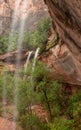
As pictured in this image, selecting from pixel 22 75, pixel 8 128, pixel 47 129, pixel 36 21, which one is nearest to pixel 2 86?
pixel 22 75

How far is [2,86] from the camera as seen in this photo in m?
29.9

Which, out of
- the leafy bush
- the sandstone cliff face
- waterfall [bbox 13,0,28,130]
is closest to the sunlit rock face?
waterfall [bbox 13,0,28,130]

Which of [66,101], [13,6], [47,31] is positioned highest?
[13,6]

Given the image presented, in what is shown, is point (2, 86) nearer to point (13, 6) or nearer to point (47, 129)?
point (47, 129)

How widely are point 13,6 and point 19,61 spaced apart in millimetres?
14221

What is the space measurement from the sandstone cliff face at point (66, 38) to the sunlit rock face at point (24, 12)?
1421 cm

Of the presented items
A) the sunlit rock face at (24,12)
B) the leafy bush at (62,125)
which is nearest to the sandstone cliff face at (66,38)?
the leafy bush at (62,125)

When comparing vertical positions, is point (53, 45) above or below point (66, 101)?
above

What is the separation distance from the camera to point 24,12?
4441cm

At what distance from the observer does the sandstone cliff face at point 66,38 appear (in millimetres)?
12682

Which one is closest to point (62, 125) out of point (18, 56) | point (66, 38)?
point (66, 38)

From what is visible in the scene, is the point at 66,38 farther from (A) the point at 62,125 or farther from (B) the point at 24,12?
(B) the point at 24,12

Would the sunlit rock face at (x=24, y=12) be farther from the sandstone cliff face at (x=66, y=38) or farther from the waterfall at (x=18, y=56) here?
the sandstone cliff face at (x=66, y=38)

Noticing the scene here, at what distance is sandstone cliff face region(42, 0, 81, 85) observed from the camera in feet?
41.6
